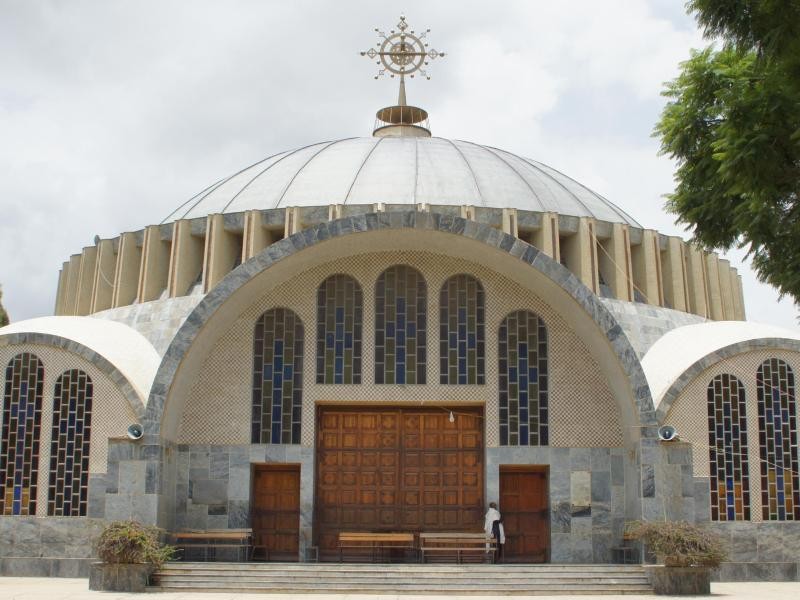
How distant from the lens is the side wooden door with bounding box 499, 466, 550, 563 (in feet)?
66.3

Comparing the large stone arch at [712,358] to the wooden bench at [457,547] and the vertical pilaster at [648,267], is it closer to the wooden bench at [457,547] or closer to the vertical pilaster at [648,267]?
the wooden bench at [457,547]

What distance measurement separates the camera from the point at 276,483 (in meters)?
20.5

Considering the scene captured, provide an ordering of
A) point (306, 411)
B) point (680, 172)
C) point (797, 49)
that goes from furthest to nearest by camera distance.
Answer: point (306, 411) < point (680, 172) < point (797, 49)

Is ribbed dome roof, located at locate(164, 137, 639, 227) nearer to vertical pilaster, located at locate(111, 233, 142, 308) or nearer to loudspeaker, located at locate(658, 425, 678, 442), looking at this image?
vertical pilaster, located at locate(111, 233, 142, 308)

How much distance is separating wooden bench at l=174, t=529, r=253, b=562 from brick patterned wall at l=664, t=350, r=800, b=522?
818 centimetres

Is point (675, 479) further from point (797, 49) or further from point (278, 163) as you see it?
point (278, 163)

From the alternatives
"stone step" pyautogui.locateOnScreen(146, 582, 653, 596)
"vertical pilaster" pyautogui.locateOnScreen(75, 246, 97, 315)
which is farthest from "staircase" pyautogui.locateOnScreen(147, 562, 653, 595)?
"vertical pilaster" pyautogui.locateOnScreen(75, 246, 97, 315)

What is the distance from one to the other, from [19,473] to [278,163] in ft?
38.4

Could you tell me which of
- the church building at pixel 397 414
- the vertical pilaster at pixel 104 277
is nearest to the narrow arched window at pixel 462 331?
the church building at pixel 397 414

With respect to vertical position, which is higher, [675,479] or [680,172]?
[680,172]

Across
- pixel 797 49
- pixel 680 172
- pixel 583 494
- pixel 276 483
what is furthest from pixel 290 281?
pixel 797 49

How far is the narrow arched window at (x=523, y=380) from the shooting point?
20250 millimetres

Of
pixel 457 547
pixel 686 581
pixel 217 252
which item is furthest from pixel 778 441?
pixel 217 252

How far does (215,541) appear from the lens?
1952 cm
